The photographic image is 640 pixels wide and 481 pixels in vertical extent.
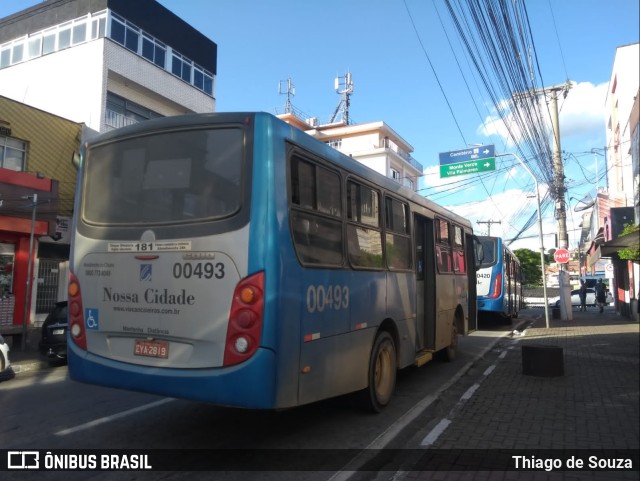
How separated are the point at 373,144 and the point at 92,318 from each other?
154ft

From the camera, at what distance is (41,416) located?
5.99m

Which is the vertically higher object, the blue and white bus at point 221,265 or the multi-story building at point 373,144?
the multi-story building at point 373,144

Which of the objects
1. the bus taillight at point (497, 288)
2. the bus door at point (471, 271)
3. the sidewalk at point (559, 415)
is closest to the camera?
the sidewalk at point (559, 415)

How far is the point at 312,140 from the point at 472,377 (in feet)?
17.8

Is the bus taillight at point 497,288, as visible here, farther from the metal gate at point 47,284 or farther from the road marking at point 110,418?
the metal gate at point 47,284

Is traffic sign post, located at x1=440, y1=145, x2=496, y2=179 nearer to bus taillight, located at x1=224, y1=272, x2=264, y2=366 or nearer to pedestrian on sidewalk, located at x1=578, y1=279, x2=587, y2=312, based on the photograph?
pedestrian on sidewalk, located at x1=578, y1=279, x2=587, y2=312

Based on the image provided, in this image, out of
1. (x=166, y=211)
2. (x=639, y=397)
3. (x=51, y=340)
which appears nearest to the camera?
(x=639, y=397)

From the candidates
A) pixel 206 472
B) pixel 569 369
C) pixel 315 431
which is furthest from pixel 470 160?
pixel 206 472

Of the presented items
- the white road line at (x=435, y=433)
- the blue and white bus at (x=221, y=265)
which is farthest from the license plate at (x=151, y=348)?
the white road line at (x=435, y=433)

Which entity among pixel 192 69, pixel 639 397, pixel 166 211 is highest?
pixel 192 69

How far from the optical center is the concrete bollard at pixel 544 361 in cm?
629

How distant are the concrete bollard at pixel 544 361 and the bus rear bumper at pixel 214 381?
3938 millimetres

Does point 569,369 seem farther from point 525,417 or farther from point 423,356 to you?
point 423,356

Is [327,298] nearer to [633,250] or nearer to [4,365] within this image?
[633,250]
